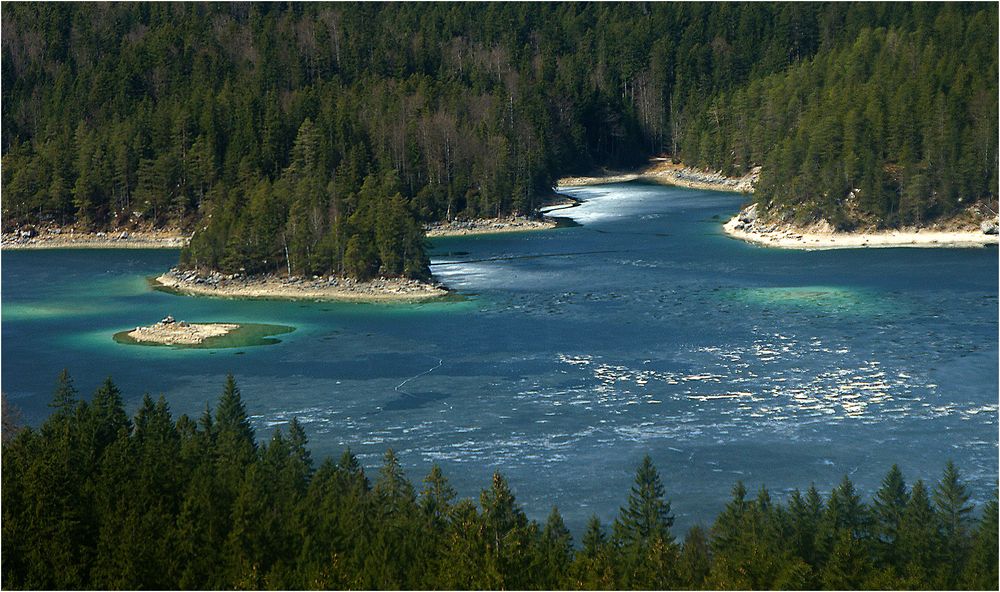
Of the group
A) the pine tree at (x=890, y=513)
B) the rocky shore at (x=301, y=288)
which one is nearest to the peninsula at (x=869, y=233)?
the rocky shore at (x=301, y=288)

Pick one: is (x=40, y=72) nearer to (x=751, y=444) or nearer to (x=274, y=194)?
(x=274, y=194)

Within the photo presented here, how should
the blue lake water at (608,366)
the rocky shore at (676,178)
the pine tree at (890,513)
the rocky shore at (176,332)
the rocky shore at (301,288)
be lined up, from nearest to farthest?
the pine tree at (890,513), the blue lake water at (608,366), the rocky shore at (176,332), the rocky shore at (301,288), the rocky shore at (676,178)

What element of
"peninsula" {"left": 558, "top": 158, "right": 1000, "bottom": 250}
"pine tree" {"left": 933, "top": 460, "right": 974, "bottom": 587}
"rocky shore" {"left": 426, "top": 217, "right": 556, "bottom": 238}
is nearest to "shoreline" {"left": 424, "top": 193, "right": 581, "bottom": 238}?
"rocky shore" {"left": 426, "top": 217, "right": 556, "bottom": 238}

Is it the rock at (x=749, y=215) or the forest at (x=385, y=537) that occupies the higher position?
the rock at (x=749, y=215)

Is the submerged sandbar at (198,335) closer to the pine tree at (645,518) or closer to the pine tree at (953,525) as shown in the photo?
the pine tree at (645,518)

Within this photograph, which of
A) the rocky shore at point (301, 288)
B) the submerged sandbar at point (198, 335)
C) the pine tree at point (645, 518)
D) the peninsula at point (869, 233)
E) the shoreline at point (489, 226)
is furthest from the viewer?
the shoreline at point (489, 226)

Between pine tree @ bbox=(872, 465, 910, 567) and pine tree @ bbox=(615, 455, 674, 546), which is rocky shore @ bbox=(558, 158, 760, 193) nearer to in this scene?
pine tree @ bbox=(872, 465, 910, 567)

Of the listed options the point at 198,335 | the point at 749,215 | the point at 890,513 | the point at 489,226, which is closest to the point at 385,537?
the point at 890,513
